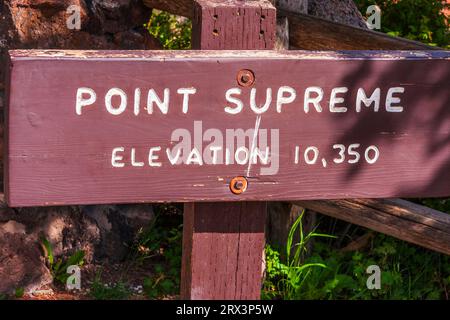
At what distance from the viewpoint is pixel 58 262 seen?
17.0ft

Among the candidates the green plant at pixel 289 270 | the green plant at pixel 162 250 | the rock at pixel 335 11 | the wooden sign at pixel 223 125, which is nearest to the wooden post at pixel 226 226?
the wooden sign at pixel 223 125

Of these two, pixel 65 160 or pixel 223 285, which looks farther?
pixel 223 285

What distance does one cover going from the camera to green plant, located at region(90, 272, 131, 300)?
5035 mm

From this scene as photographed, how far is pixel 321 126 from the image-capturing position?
254 centimetres

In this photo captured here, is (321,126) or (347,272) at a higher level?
(321,126)

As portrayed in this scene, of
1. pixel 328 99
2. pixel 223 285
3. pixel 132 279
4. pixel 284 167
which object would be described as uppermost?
pixel 328 99

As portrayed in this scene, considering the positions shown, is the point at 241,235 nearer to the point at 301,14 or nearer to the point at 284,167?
the point at 284,167

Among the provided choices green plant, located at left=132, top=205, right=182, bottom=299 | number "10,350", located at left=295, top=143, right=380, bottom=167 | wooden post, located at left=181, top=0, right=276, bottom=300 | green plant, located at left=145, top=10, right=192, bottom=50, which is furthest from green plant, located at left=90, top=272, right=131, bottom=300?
number "10,350", located at left=295, top=143, right=380, bottom=167

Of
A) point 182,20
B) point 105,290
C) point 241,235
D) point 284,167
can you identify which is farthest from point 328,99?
point 182,20

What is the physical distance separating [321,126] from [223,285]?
0.59 meters

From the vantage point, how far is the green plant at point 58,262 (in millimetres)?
5146

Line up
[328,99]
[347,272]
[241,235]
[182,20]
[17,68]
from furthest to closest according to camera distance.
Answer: [182,20] → [347,272] → [241,235] → [328,99] → [17,68]

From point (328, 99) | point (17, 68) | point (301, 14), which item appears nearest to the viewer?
point (17, 68)

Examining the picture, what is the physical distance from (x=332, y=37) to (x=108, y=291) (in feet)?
6.42
